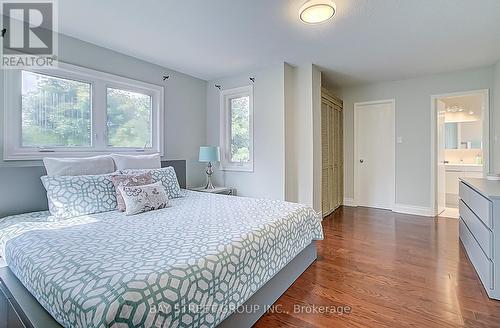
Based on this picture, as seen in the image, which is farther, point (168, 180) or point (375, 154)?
point (375, 154)

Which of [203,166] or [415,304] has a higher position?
[203,166]

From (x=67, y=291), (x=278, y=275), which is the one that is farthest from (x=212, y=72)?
(x=67, y=291)

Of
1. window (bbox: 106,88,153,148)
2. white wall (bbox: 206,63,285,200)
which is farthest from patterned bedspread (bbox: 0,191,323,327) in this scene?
white wall (bbox: 206,63,285,200)

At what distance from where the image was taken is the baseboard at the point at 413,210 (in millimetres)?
4379

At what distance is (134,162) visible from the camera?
2.96 m

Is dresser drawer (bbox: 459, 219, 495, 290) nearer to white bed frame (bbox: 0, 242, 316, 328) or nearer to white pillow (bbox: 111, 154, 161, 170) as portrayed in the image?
white bed frame (bbox: 0, 242, 316, 328)

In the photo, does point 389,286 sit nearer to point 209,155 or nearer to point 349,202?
point 209,155

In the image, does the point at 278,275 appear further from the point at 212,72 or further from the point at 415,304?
the point at 212,72

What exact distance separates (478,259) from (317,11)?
103 inches

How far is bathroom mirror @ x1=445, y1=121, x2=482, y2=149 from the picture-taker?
536 cm

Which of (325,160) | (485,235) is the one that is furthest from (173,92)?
(485,235)

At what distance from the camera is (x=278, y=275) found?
6.34 ft

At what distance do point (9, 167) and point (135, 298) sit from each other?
7.56ft

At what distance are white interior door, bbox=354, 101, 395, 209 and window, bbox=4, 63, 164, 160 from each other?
3.87 meters
